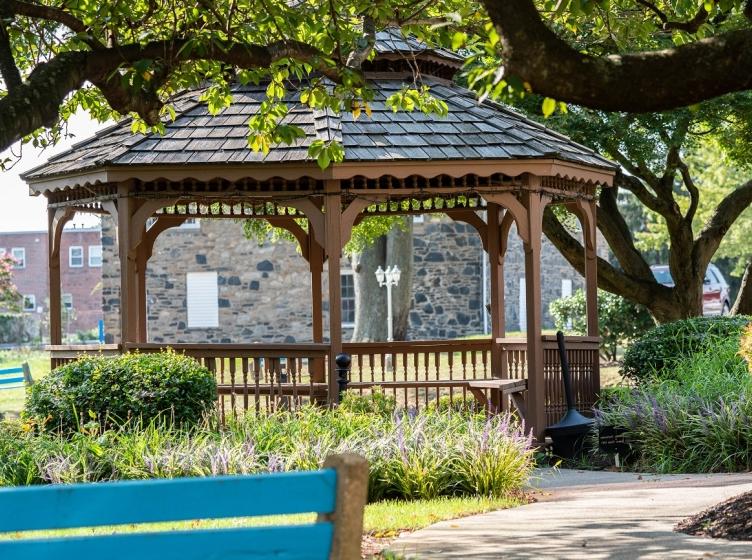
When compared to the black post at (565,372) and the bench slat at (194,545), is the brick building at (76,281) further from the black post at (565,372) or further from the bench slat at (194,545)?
the bench slat at (194,545)

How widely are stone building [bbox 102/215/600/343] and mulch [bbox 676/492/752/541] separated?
2556cm

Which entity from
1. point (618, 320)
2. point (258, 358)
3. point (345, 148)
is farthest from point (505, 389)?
point (618, 320)

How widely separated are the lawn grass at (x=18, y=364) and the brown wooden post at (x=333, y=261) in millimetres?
3410

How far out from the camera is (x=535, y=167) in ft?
46.4

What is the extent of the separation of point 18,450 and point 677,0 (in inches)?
281

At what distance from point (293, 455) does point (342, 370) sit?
4.27 meters

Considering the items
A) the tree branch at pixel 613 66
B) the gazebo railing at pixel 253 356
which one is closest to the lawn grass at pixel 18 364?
the gazebo railing at pixel 253 356

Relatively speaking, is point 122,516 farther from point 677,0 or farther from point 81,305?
point 81,305

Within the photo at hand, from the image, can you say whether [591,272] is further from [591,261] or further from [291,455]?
[291,455]

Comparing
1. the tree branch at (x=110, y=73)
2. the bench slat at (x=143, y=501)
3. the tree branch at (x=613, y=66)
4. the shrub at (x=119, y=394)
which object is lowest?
the shrub at (x=119, y=394)

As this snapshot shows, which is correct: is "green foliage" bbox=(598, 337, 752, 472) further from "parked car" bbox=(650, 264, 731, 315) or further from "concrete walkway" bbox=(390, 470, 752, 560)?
"parked car" bbox=(650, 264, 731, 315)

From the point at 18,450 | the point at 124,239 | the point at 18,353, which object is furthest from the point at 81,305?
the point at 18,450

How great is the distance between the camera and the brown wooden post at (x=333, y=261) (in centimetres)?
1381

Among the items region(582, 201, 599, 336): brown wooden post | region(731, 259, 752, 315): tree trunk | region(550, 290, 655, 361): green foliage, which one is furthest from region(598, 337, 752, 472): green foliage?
region(550, 290, 655, 361): green foliage
